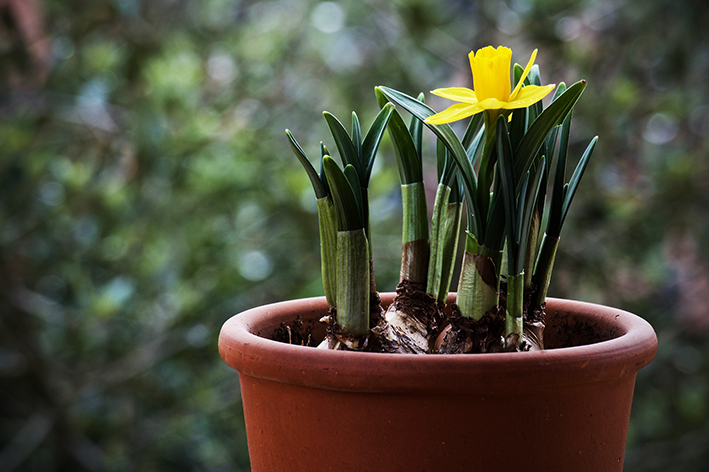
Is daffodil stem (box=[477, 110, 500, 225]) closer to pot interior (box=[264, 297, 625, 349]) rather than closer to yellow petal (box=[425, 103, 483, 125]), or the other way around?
yellow petal (box=[425, 103, 483, 125])

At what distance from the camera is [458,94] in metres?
0.47

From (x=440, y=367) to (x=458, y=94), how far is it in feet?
0.70

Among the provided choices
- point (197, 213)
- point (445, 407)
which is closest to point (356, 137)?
point (445, 407)

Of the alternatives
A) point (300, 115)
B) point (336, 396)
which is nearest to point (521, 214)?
point (336, 396)

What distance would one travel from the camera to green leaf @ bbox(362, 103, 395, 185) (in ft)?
1.59

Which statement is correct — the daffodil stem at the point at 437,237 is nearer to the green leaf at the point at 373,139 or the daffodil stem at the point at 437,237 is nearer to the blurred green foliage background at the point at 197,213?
the green leaf at the point at 373,139

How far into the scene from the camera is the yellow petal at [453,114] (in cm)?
43

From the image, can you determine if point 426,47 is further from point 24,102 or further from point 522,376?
point 522,376

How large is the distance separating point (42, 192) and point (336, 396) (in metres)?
1.45

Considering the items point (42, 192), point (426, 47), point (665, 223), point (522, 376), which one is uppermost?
point (426, 47)

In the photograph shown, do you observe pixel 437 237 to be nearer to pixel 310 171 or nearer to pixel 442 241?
pixel 442 241

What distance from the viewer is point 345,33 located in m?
3.10

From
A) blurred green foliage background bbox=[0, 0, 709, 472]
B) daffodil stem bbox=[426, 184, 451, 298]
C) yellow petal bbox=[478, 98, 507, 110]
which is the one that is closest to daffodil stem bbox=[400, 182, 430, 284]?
daffodil stem bbox=[426, 184, 451, 298]

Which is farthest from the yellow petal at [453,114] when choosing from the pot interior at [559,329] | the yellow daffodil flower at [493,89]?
the pot interior at [559,329]
